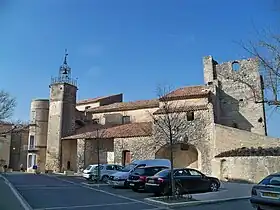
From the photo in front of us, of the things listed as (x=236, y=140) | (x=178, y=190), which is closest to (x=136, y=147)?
(x=236, y=140)

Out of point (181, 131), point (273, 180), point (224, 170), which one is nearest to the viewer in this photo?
point (273, 180)

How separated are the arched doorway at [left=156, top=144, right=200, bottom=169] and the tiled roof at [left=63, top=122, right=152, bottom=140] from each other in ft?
8.06

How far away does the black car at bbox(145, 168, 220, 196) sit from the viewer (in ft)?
48.8

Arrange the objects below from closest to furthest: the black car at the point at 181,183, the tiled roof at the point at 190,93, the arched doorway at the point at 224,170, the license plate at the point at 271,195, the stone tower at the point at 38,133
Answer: the license plate at the point at 271,195, the black car at the point at 181,183, the arched doorway at the point at 224,170, the tiled roof at the point at 190,93, the stone tower at the point at 38,133

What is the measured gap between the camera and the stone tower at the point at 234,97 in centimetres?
3694

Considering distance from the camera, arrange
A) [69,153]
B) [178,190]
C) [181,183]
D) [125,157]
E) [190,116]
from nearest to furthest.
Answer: [178,190], [181,183], [190,116], [125,157], [69,153]

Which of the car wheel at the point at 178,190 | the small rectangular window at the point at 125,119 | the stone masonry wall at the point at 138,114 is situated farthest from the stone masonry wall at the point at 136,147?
the car wheel at the point at 178,190

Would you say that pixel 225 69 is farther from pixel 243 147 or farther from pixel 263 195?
pixel 263 195

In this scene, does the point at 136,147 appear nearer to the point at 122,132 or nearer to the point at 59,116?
the point at 122,132

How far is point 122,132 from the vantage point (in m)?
34.6

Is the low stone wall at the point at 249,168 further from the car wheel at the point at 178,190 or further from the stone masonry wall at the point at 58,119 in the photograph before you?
the stone masonry wall at the point at 58,119

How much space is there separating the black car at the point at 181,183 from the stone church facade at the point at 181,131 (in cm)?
932

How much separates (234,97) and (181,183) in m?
26.5

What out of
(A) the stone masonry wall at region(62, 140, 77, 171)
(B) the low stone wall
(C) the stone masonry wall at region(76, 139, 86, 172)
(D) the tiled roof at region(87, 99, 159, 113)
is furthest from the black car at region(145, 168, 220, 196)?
(A) the stone masonry wall at region(62, 140, 77, 171)
